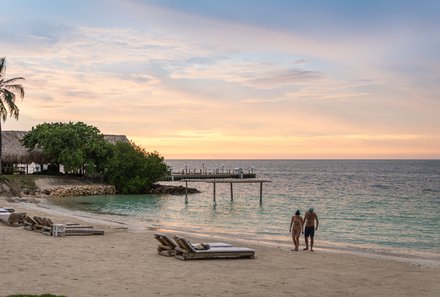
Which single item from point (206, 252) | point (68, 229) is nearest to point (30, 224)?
point (68, 229)

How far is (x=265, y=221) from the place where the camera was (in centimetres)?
4300

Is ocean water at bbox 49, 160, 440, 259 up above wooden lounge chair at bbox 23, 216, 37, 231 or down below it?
below

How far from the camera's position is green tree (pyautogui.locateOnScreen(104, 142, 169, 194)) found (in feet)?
231

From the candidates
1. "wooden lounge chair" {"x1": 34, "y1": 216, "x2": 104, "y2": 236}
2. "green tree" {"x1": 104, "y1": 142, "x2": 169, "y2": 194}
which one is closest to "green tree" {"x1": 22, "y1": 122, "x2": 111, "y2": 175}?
"green tree" {"x1": 104, "y1": 142, "x2": 169, "y2": 194}

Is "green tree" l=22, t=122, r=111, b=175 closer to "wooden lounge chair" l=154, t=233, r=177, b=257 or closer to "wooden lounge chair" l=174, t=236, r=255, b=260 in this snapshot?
"wooden lounge chair" l=154, t=233, r=177, b=257

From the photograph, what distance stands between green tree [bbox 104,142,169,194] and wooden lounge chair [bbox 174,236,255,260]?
51.8m

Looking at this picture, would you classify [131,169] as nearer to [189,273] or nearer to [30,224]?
[30,224]

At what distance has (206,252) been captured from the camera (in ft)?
62.1

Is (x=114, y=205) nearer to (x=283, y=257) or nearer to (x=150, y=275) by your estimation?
(x=283, y=257)

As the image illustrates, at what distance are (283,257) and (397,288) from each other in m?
5.95

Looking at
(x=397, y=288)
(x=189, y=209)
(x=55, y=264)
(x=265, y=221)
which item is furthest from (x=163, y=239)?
(x=189, y=209)

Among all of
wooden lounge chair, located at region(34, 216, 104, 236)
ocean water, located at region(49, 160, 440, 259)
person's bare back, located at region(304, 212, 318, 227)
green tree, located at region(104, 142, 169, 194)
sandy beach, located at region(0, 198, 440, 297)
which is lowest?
ocean water, located at region(49, 160, 440, 259)

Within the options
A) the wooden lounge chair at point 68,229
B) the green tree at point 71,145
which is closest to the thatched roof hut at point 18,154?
the green tree at point 71,145

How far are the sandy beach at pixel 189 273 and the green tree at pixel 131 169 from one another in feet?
156
